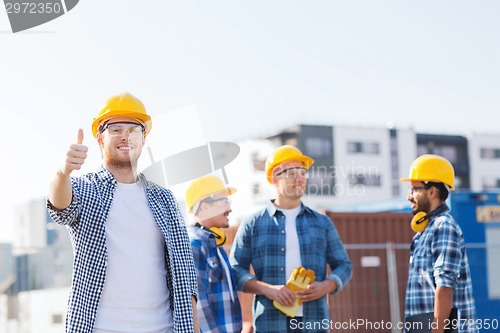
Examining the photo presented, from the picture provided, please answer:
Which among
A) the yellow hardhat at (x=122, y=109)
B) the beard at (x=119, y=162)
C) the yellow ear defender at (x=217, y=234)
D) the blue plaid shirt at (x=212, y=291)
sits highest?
the yellow hardhat at (x=122, y=109)

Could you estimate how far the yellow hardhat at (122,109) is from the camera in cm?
373

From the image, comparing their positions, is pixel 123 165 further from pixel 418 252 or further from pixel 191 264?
pixel 418 252

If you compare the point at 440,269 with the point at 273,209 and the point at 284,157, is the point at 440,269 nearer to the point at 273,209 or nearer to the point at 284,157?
the point at 273,209

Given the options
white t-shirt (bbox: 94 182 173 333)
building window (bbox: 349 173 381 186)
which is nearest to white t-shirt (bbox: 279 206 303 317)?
white t-shirt (bbox: 94 182 173 333)

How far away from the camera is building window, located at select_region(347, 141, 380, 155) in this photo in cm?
6494

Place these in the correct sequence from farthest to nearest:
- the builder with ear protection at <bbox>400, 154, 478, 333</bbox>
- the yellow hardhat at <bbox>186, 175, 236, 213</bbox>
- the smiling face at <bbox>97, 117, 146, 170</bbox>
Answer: the yellow hardhat at <bbox>186, 175, 236, 213</bbox> < the builder with ear protection at <bbox>400, 154, 478, 333</bbox> < the smiling face at <bbox>97, 117, 146, 170</bbox>

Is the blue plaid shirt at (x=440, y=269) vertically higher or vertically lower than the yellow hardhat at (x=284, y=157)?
lower

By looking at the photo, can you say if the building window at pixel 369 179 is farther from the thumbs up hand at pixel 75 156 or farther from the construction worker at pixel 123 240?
the thumbs up hand at pixel 75 156

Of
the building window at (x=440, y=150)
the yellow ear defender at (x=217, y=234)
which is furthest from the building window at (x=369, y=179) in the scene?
the yellow ear defender at (x=217, y=234)

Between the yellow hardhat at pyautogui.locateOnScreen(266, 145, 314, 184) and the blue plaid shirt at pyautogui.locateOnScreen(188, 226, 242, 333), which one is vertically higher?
the yellow hardhat at pyautogui.locateOnScreen(266, 145, 314, 184)

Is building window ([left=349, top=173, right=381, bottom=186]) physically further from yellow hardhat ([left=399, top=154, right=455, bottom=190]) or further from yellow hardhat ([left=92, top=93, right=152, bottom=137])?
yellow hardhat ([left=92, top=93, right=152, bottom=137])

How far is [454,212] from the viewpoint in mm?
10336

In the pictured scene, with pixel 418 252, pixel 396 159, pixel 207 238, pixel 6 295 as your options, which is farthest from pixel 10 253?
pixel 396 159

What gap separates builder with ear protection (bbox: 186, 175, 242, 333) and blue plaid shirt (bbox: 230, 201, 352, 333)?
0.91 feet
